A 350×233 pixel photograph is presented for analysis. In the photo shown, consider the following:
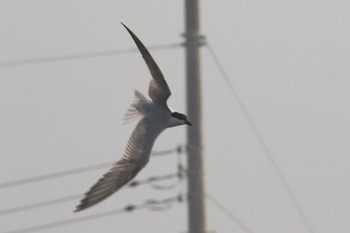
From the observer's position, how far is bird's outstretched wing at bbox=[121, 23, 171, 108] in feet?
70.7

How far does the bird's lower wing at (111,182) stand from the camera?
833 inches

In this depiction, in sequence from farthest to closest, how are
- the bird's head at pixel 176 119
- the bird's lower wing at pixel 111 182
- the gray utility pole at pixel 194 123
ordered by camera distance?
the gray utility pole at pixel 194 123, the bird's head at pixel 176 119, the bird's lower wing at pixel 111 182

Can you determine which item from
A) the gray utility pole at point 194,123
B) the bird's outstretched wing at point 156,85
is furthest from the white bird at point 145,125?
the gray utility pole at point 194,123

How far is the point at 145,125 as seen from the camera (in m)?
22.3

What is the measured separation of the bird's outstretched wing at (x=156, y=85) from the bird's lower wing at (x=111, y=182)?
642mm

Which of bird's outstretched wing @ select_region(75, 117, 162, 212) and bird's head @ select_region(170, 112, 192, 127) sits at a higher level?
bird's head @ select_region(170, 112, 192, 127)

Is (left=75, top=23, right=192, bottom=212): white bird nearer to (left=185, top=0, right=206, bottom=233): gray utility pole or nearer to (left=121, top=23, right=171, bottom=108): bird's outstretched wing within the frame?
(left=121, top=23, right=171, bottom=108): bird's outstretched wing

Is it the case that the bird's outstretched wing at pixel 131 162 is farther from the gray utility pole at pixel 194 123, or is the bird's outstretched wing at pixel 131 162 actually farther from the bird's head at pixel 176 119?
the gray utility pole at pixel 194 123

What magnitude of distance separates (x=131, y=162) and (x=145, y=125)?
408mm

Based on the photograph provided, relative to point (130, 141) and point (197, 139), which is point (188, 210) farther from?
point (130, 141)

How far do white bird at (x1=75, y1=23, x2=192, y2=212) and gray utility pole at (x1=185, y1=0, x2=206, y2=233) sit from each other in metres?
6.45

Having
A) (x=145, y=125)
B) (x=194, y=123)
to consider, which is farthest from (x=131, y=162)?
(x=194, y=123)

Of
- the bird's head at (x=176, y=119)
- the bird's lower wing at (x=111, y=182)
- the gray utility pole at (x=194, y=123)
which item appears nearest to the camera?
the bird's lower wing at (x=111, y=182)

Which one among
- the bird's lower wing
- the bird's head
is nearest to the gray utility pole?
the bird's head
